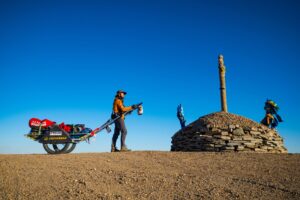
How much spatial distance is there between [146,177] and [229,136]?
7.46 m

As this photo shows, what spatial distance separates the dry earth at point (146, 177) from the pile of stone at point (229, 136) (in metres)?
3.63

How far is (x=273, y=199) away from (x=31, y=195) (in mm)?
4630

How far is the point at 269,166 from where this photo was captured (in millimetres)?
8305

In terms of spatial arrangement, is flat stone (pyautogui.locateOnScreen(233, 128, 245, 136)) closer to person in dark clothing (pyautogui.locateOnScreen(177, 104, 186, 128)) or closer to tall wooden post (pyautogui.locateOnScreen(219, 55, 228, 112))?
tall wooden post (pyautogui.locateOnScreen(219, 55, 228, 112))

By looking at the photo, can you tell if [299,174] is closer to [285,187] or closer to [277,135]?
[285,187]

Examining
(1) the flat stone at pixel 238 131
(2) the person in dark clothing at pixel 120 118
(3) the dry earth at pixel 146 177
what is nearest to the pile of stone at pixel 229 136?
(1) the flat stone at pixel 238 131

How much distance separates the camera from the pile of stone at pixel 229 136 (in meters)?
13.0

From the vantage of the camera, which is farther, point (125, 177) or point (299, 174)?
point (299, 174)

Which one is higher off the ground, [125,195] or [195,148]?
[195,148]

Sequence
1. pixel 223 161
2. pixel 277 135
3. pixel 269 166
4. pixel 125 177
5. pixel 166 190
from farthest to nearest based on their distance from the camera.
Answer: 1. pixel 277 135
2. pixel 223 161
3. pixel 269 166
4. pixel 125 177
5. pixel 166 190

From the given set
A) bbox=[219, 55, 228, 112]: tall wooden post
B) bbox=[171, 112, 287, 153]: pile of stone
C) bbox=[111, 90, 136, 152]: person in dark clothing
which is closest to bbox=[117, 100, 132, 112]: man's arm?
bbox=[111, 90, 136, 152]: person in dark clothing

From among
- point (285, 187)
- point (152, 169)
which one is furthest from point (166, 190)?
point (285, 187)

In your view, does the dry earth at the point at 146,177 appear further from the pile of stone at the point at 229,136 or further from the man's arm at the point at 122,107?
the pile of stone at the point at 229,136

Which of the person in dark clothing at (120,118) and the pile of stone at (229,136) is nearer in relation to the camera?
the person in dark clothing at (120,118)
